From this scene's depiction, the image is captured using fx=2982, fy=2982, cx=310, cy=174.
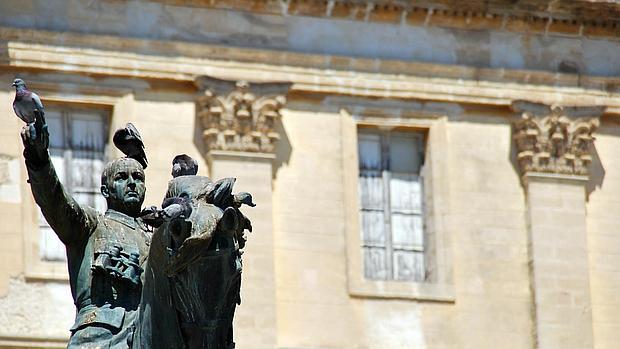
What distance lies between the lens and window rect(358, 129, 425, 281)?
38.6 m

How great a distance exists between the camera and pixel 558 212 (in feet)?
129

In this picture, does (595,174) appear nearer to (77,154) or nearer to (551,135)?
(551,135)

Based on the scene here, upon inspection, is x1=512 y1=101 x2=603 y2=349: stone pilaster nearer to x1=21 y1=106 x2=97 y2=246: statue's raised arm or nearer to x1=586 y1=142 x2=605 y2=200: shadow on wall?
x1=586 y1=142 x2=605 y2=200: shadow on wall


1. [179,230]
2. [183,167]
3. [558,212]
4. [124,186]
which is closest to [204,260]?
[179,230]

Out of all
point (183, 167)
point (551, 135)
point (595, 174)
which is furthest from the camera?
point (595, 174)

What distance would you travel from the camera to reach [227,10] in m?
38.1

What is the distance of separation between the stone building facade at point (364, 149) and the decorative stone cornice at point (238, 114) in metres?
0.03

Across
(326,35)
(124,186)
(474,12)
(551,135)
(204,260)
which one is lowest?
(204,260)

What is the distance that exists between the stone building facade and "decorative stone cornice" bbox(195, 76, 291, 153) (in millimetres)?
25

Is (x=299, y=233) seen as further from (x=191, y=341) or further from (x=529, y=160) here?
(x=191, y=341)

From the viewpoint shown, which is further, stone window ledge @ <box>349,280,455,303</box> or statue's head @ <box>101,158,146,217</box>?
stone window ledge @ <box>349,280,455,303</box>

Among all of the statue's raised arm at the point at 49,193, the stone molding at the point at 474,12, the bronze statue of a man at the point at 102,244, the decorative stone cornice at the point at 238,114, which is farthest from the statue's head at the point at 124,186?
the stone molding at the point at 474,12

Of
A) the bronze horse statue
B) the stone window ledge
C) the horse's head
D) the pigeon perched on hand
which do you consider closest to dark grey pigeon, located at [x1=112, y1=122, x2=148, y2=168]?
the pigeon perched on hand

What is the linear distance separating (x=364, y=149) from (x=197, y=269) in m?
24.2
